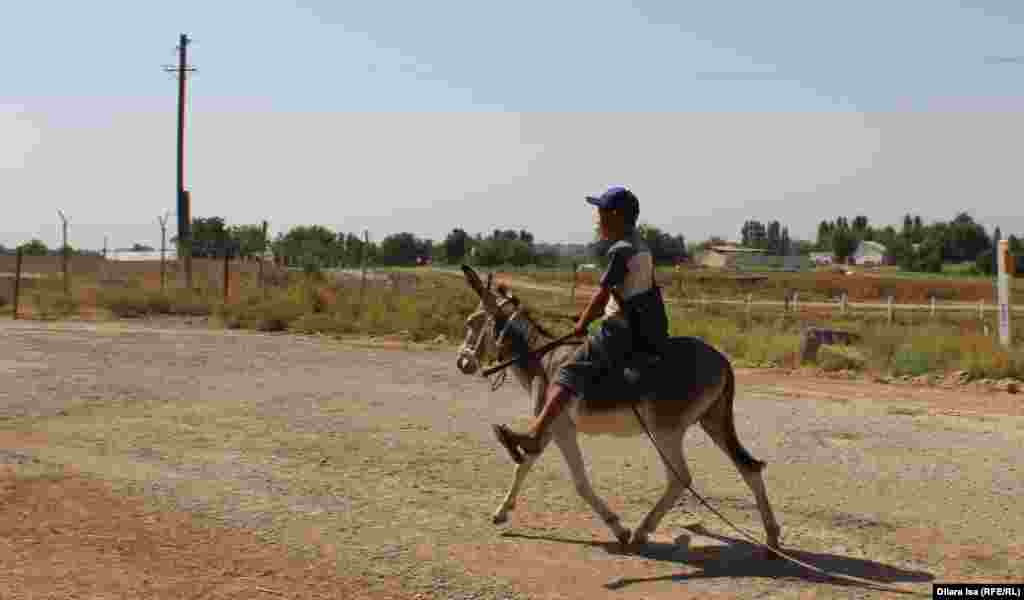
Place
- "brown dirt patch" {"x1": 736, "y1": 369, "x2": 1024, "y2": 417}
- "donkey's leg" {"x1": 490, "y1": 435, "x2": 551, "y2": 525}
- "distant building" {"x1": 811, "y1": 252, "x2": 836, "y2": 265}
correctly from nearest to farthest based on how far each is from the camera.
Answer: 1. "donkey's leg" {"x1": 490, "y1": 435, "x2": 551, "y2": 525}
2. "brown dirt patch" {"x1": 736, "y1": 369, "x2": 1024, "y2": 417}
3. "distant building" {"x1": 811, "y1": 252, "x2": 836, "y2": 265}

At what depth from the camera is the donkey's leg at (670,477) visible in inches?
276

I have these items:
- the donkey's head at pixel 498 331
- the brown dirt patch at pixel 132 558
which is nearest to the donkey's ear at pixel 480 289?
the donkey's head at pixel 498 331

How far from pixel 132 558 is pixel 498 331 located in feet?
9.73

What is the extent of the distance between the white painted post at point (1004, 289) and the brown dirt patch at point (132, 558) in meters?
17.0

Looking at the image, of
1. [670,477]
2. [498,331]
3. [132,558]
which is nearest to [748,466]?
[670,477]

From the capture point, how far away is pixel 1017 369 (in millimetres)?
17844

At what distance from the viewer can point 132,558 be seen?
21.8 feet

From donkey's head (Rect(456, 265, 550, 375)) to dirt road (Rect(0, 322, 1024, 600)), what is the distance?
50.2 inches

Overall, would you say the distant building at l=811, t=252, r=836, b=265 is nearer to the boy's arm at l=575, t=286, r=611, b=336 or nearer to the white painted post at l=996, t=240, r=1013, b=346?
the white painted post at l=996, t=240, r=1013, b=346

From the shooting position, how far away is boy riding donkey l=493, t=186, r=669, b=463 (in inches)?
271

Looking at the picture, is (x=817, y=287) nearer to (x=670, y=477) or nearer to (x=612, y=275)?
(x=670, y=477)

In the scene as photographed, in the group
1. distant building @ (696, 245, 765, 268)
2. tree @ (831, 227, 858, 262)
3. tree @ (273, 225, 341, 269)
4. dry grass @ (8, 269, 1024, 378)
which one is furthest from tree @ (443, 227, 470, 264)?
tree @ (831, 227, 858, 262)

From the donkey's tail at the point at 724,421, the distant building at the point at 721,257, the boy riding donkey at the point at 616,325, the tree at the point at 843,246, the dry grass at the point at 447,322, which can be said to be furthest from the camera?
the tree at the point at 843,246

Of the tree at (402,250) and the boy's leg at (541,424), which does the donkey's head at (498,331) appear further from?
the tree at (402,250)
